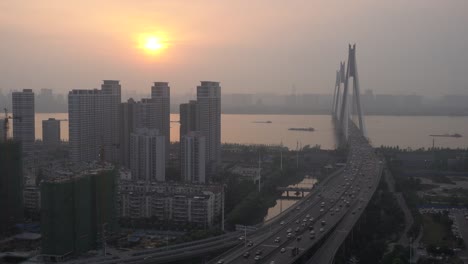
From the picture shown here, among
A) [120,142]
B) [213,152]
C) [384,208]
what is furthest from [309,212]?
[120,142]

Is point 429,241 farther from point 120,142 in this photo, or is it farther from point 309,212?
point 120,142

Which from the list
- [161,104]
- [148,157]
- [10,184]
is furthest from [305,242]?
[161,104]

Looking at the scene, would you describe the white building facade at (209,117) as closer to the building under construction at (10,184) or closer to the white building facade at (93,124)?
the white building facade at (93,124)

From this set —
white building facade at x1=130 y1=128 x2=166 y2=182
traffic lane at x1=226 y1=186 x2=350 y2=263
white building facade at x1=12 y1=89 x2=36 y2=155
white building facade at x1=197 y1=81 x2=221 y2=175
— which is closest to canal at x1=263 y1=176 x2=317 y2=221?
traffic lane at x1=226 y1=186 x2=350 y2=263

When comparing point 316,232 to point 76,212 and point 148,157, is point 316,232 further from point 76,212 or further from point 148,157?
point 148,157

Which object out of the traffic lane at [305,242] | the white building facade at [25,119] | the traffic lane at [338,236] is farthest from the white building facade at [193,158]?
the white building facade at [25,119]

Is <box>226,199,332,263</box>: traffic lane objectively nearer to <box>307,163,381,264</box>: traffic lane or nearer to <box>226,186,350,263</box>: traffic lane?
<box>226,186,350,263</box>: traffic lane
